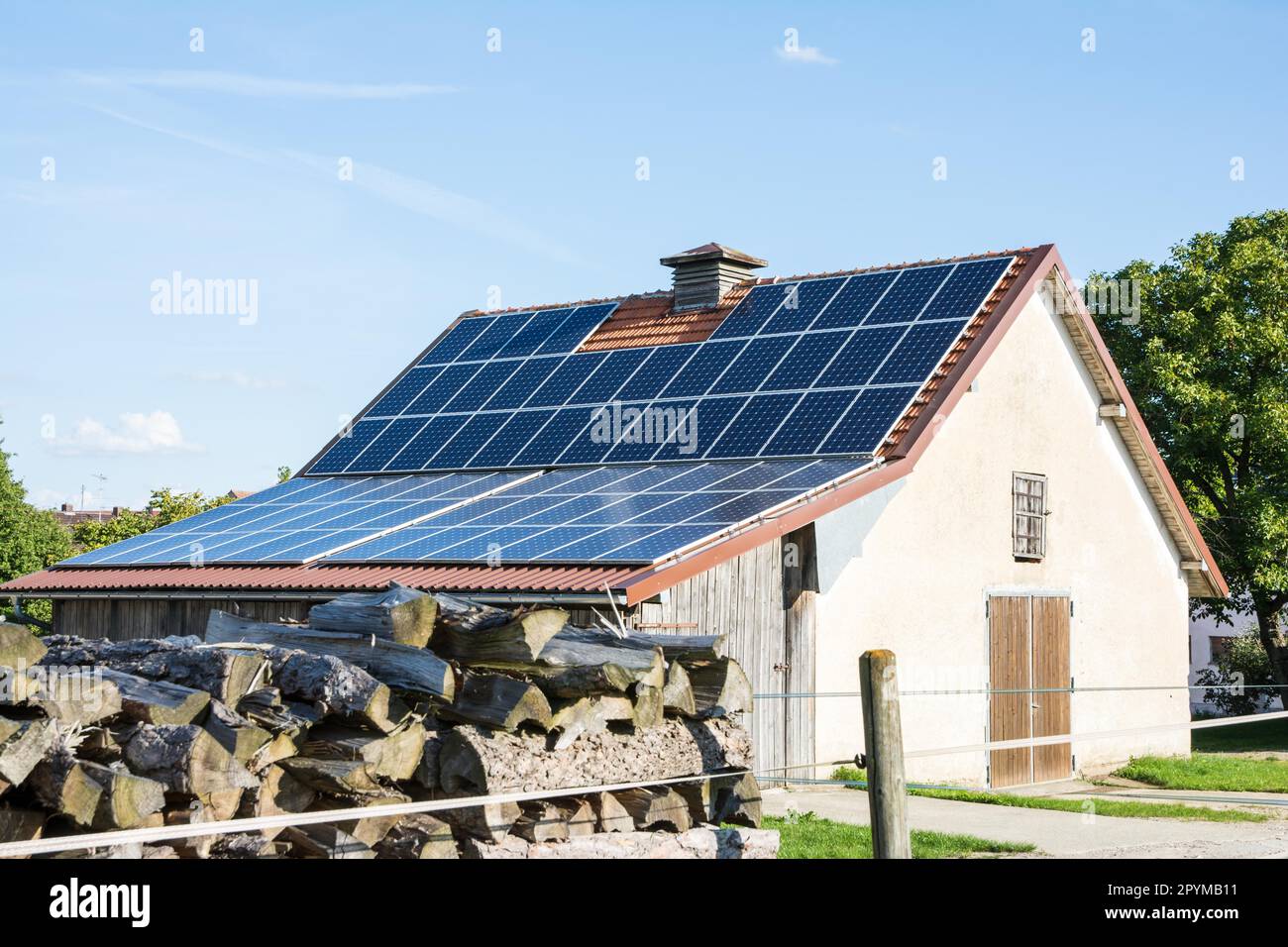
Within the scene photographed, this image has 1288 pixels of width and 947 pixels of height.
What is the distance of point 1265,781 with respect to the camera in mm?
21500

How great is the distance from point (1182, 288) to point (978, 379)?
46.3 ft

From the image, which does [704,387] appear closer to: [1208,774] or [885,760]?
[1208,774]

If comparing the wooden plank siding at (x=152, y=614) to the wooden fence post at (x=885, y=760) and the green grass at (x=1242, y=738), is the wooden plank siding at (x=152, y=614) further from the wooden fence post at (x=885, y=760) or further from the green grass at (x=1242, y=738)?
the green grass at (x=1242, y=738)

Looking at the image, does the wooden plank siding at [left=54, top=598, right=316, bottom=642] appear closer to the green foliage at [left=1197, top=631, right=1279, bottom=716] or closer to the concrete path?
the concrete path

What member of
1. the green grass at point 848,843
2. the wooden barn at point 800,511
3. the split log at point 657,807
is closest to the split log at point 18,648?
the split log at point 657,807

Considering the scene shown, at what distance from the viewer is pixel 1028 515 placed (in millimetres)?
22109

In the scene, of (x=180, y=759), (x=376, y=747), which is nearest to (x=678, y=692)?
(x=376, y=747)

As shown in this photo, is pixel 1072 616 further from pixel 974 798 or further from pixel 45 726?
pixel 45 726

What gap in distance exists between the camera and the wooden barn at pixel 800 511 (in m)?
17.7

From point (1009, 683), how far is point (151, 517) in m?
27.2

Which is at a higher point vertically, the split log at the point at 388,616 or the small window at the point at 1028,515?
the small window at the point at 1028,515

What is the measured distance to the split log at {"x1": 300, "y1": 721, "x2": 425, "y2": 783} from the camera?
9453 mm

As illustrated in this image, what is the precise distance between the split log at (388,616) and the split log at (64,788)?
8.44 feet
